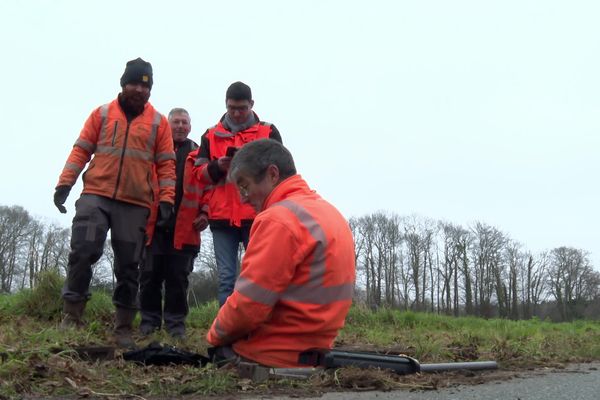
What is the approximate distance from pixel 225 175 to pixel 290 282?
2466 millimetres

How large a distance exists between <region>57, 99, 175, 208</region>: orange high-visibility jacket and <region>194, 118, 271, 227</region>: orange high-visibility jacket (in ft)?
1.11

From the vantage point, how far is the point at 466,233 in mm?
55156

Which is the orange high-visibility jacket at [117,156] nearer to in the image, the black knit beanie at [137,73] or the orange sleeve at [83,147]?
the orange sleeve at [83,147]

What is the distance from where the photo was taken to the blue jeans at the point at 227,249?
544cm

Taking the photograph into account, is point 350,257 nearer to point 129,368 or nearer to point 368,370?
point 368,370

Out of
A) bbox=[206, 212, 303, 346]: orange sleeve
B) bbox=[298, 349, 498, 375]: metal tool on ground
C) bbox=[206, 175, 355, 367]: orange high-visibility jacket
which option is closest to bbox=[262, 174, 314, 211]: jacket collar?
bbox=[206, 175, 355, 367]: orange high-visibility jacket

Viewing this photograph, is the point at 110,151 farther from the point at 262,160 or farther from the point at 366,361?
the point at 366,361

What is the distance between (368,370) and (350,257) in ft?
2.02

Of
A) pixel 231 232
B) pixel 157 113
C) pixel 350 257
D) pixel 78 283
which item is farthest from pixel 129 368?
pixel 157 113

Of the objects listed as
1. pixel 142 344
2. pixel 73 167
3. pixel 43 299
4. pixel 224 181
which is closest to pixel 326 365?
pixel 142 344

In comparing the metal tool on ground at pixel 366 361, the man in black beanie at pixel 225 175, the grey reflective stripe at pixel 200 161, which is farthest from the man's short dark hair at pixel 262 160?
the grey reflective stripe at pixel 200 161

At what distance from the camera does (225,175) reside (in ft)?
18.1

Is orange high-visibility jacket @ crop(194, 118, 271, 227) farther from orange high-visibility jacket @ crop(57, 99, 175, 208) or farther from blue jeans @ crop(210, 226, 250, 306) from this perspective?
orange high-visibility jacket @ crop(57, 99, 175, 208)

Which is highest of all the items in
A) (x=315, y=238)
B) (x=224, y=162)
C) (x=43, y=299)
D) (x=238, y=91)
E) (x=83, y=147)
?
(x=238, y=91)
